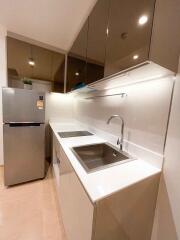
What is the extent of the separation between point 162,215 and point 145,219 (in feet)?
0.40

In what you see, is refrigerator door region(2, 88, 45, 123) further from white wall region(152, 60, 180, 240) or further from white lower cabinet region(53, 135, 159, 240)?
white wall region(152, 60, 180, 240)

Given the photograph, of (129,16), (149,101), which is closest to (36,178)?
(149,101)

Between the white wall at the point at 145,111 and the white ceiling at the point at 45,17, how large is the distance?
1.15 meters

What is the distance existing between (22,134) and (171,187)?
6.08 feet

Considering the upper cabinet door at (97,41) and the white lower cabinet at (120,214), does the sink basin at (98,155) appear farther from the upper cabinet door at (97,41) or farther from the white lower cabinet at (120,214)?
the upper cabinet door at (97,41)

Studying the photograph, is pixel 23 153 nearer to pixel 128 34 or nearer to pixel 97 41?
pixel 97 41

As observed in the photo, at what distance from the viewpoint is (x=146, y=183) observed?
732 mm

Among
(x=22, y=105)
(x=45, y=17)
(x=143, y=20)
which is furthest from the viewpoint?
(x=22, y=105)

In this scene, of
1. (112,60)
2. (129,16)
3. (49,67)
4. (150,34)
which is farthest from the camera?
(49,67)

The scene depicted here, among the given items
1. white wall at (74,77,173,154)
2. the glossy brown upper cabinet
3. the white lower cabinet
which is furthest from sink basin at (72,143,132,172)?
the glossy brown upper cabinet

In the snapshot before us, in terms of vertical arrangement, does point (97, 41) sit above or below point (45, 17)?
below

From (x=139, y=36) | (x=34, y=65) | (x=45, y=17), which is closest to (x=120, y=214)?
(x=139, y=36)

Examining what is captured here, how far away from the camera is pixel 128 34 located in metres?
0.71

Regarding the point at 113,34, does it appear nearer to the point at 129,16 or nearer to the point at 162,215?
the point at 129,16
